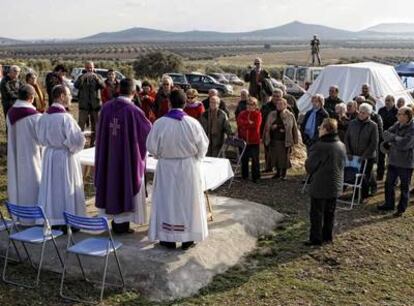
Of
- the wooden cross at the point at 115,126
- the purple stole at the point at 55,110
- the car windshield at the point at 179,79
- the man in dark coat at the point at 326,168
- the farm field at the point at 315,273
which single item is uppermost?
the purple stole at the point at 55,110

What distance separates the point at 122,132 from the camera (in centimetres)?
683

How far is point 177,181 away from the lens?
665 centimetres

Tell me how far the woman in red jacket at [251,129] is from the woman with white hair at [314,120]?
0.84 metres

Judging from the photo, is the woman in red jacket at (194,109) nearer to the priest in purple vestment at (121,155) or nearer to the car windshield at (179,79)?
the priest in purple vestment at (121,155)

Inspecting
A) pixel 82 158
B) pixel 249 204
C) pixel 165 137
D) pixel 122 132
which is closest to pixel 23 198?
pixel 82 158

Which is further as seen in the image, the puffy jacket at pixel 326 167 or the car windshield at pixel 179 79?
the car windshield at pixel 179 79

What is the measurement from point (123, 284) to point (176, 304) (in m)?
0.67

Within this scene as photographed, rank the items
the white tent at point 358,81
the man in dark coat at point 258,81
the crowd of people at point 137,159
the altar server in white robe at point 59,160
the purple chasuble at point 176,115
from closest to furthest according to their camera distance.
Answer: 1. the purple chasuble at point 176,115
2. the crowd of people at point 137,159
3. the altar server in white robe at point 59,160
4. the man in dark coat at point 258,81
5. the white tent at point 358,81

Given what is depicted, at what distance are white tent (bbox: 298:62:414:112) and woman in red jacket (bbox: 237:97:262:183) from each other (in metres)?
7.46

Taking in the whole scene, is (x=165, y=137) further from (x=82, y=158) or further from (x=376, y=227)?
(x=376, y=227)

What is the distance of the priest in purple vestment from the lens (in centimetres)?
682

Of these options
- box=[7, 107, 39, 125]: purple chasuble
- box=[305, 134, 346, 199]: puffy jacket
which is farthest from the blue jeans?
box=[7, 107, 39, 125]: purple chasuble

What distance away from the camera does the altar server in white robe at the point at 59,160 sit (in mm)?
6934

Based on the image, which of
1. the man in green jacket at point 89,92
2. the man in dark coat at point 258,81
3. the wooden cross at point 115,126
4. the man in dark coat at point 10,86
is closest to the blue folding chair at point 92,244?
the wooden cross at point 115,126
